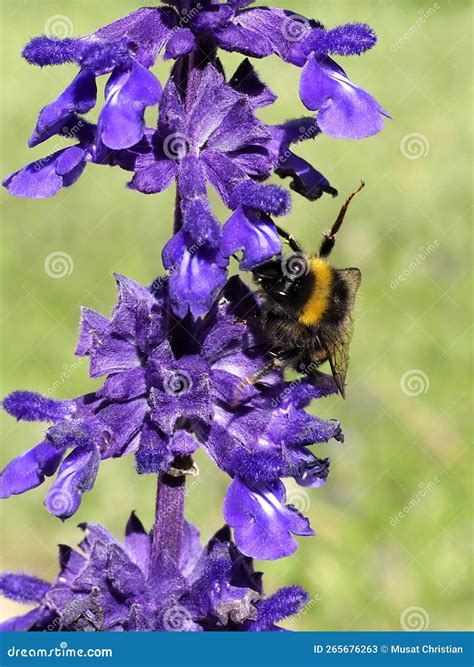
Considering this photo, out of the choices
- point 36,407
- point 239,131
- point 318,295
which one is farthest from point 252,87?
point 36,407

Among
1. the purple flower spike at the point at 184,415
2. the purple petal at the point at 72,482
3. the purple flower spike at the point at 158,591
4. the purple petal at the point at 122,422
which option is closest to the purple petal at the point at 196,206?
the purple flower spike at the point at 184,415

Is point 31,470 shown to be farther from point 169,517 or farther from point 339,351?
point 339,351

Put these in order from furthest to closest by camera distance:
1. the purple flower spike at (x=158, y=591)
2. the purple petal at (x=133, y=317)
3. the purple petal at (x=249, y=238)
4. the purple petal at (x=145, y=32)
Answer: the purple flower spike at (x=158, y=591) < the purple petal at (x=133, y=317) < the purple petal at (x=145, y=32) < the purple petal at (x=249, y=238)

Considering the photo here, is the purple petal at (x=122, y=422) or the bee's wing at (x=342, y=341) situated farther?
the bee's wing at (x=342, y=341)

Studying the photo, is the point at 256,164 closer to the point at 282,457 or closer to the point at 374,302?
the point at 282,457

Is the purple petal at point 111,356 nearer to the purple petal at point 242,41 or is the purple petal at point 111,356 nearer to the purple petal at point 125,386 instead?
the purple petal at point 125,386

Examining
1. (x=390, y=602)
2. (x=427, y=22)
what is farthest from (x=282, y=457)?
(x=427, y=22)
